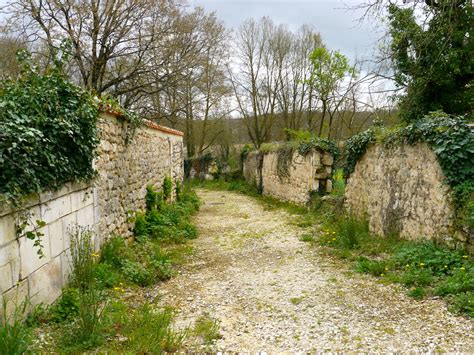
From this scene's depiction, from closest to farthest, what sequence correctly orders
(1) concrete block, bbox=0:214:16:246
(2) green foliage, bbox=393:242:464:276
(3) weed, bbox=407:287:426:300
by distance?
1. (1) concrete block, bbox=0:214:16:246
2. (3) weed, bbox=407:287:426:300
3. (2) green foliage, bbox=393:242:464:276

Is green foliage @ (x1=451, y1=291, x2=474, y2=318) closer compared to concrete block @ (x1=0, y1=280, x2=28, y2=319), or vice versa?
concrete block @ (x1=0, y1=280, x2=28, y2=319)

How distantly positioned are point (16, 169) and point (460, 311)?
423 cm

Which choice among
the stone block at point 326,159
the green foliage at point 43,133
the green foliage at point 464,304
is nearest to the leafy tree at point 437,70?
the stone block at point 326,159

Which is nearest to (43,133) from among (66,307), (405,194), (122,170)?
(66,307)

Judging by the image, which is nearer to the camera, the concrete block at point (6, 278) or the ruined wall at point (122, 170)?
the concrete block at point (6, 278)

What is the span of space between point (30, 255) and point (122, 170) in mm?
2915

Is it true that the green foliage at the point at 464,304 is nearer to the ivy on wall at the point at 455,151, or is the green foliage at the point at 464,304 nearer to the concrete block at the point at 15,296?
the ivy on wall at the point at 455,151

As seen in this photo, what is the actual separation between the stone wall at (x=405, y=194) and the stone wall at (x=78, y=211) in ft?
15.3

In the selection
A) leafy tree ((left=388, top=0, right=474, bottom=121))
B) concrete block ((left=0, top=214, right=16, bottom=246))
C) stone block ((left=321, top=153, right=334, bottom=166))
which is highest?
leafy tree ((left=388, top=0, right=474, bottom=121))

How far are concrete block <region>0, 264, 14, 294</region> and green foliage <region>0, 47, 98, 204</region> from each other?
0.53m

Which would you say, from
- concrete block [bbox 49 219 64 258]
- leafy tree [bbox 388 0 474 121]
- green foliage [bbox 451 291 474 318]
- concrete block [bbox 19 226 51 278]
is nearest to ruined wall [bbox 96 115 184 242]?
concrete block [bbox 49 219 64 258]

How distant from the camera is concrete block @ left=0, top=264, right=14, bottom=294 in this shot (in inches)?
103

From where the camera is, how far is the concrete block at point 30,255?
9.48 ft

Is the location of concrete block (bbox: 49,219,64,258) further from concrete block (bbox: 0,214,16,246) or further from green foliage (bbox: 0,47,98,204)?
concrete block (bbox: 0,214,16,246)
